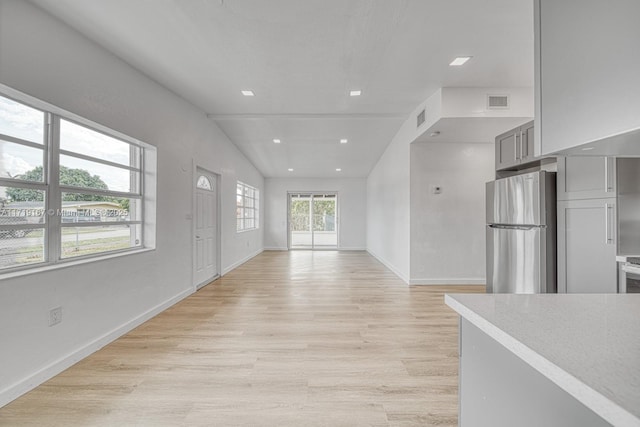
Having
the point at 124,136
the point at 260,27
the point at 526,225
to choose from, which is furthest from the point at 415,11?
the point at 124,136

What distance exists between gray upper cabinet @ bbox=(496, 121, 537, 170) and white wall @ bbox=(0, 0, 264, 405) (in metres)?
4.14

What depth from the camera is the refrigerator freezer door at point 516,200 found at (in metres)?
2.96

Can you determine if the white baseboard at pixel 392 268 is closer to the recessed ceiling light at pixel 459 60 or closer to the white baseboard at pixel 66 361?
the recessed ceiling light at pixel 459 60

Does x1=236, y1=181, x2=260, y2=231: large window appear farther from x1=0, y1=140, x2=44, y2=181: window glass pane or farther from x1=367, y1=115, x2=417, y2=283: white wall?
x1=0, y1=140, x2=44, y2=181: window glass pane

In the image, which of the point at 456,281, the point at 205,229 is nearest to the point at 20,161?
the point at 205,229

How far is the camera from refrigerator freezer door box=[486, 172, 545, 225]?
2.96 meters

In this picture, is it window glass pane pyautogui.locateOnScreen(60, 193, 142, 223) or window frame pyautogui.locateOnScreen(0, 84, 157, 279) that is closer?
window frame pyautogui.locateOnScreen(0, 84, 157, 279)

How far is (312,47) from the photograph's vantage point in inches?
111

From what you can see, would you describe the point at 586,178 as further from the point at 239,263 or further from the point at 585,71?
the point at 239,263

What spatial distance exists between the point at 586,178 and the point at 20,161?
433 centimetres

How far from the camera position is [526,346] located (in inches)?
28.7

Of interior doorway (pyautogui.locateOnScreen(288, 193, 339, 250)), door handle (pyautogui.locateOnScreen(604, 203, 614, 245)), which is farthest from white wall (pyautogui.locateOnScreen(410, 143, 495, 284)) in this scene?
interior doorway (pyautogui.locateOnScreen(288, 193, 339, 250))

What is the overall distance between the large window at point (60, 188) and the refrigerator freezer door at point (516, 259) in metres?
4.19

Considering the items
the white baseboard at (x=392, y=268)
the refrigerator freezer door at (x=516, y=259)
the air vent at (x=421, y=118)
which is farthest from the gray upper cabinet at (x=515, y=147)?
the white baseboard at (x=392, y=268)
